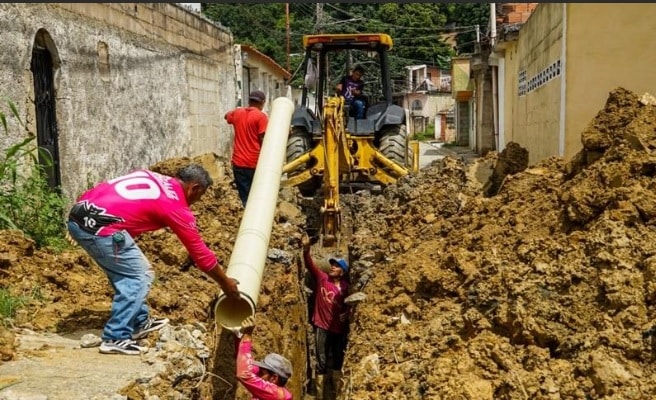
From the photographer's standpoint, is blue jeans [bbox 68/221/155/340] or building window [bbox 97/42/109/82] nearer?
blue jeans [bbox 68/221/155/340]

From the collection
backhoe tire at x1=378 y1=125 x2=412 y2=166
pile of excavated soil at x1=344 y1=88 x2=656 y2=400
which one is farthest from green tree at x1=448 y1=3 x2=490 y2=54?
pile of excavated soil at x1=344 y1=88 x2=656 y2=400

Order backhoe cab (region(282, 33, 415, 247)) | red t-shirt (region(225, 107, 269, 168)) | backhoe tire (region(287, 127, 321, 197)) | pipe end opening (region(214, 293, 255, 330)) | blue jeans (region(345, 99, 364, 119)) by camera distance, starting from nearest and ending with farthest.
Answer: pipe end opening (region(214, 293, 255, 330))
red t-shirt (region(225, 107, 269, 168))
backhoe cab (region(282, 33, 415, 247))
backhoe tire (region(287, 127, 321, 197))
blue jeans (region(345, 99, 364, 119))

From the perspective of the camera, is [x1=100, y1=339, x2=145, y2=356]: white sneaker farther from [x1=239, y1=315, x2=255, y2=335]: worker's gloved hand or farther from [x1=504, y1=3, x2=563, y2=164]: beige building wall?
[x1=504, y1=3, x2=563, y2=164]: beige building wall

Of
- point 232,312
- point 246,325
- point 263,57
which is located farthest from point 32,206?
point 263,57

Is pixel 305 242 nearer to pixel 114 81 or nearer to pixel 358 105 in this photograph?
pixel 358 105

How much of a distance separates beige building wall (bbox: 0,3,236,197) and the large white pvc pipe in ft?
8.04

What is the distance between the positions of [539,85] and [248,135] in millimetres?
4846

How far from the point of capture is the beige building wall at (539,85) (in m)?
8.63

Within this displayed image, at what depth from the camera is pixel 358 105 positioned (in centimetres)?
1037

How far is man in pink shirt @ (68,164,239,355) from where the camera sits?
4.38 meters

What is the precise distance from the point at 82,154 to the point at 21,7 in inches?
74.5

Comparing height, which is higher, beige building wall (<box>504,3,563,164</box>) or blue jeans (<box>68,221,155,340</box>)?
beige building wall (<box>504,3,563,164</box>)

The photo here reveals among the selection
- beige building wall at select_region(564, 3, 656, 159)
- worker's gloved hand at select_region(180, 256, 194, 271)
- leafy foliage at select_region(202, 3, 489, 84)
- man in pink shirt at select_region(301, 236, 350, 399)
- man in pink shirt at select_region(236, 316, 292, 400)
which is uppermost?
leafy foliage at select_region(202, 3, 489, 84)

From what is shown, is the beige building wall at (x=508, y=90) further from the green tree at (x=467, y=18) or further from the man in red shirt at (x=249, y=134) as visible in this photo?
the green tree at (x=467, y=18)
